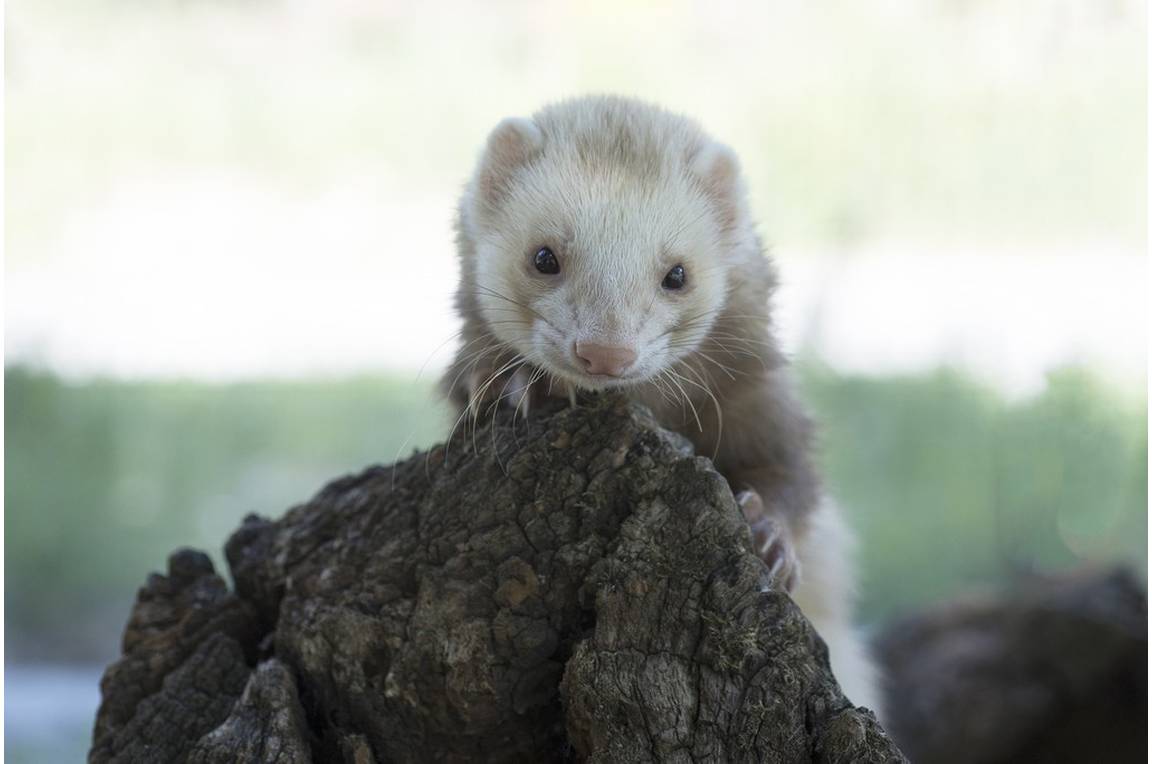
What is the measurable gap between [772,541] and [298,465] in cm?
336

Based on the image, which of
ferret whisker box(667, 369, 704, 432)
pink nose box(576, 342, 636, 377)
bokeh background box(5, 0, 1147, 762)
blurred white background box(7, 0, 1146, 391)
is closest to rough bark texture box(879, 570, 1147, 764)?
bokeh background box(5, 0, 1147, 762)

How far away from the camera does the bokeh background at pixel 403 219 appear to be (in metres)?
4.39

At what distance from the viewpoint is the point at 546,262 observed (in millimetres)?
1808

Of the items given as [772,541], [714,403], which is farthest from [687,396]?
[772,541]

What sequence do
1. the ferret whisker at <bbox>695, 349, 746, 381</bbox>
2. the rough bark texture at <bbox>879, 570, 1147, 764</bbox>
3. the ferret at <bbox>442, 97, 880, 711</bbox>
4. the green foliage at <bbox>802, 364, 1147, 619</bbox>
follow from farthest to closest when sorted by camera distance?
1. the green foliage at <bbox>802, 364, 1147, 619</bbox>
2. the rough bark texture at <bbox>879, 570, 1147, 764</bbox>
3. the ferret whisker at <bbox>695, 349, 746, 381</bbox>
4. the ferret at <bbox>442, 97, 880, 711</bbox>

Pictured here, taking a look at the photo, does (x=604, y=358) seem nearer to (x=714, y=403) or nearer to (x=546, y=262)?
(x=546, y=262)

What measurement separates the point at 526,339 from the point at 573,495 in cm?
30

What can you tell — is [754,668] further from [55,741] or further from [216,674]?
[55,741]

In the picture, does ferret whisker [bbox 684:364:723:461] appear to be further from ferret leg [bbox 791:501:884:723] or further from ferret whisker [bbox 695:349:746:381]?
ferret leg [bbox 791:501:884:723]

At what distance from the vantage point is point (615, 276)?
1.72m

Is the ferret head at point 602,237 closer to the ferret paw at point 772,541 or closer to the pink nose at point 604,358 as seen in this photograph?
the pink nose at point 604,358

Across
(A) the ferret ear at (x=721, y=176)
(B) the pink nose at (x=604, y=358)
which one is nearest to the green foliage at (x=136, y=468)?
(A) the ferret ear at (x=721, y=176)

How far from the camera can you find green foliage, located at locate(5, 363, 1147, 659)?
15.2 feet

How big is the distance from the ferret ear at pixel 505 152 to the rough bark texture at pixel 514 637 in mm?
463
